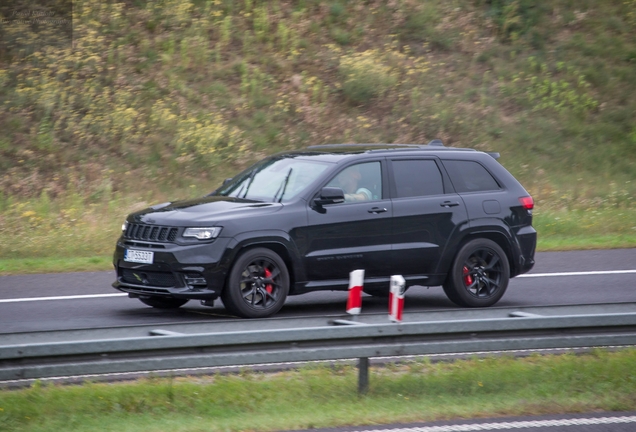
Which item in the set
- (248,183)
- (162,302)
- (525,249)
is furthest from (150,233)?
(525,249)

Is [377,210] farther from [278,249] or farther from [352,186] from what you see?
[278,249]

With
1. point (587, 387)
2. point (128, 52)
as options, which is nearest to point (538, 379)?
point (587, 387)

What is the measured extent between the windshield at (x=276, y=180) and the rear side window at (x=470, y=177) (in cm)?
163

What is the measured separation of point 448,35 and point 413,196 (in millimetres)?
18494

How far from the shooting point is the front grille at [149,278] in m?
9.42

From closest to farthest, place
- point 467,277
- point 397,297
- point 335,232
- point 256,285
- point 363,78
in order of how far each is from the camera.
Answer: point 397,297, point 256,285, point 335,232, point 467,277, point 363,78

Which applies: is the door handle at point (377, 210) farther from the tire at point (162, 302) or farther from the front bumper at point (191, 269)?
the tire at point (162, 302)

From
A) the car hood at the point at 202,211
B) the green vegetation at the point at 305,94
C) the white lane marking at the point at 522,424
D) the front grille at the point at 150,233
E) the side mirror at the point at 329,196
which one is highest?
the green vegetation at the point at 305,94

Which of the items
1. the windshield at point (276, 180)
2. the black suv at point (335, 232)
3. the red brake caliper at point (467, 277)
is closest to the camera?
the black suv at point (335, 232)

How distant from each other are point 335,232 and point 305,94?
1545cm

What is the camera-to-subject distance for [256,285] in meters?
9.58

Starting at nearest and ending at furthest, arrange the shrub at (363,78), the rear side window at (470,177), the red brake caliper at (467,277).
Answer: the red brake caliper at (467,277)
the rear side window at (470,177)
the shrub at (363,78)

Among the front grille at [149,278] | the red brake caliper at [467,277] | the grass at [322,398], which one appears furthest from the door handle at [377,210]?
the grass at [322,398]

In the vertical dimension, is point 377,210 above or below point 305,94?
below
